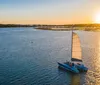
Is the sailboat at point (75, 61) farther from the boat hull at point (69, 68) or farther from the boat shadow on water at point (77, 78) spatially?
the boat shadow on water at point (77, 78)

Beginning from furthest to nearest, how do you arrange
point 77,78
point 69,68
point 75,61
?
point 75,61
point 69,68
point 77,78

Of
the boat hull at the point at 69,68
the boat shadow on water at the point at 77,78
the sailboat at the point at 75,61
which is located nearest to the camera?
the boat shadow on water at the point at 77,78

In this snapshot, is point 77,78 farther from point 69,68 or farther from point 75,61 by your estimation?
point 75,61

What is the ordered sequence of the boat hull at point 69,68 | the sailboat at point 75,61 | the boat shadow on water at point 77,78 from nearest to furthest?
the boat shadow on water at point 77,78, the boat hull at point 69,68, the sailboat at point 75,61

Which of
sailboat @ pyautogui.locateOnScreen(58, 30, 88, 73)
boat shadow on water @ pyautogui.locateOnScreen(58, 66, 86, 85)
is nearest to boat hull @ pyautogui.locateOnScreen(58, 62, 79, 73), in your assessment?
sailboat @ pyautogui.locateOnScreen(58, 30, 88, 73)

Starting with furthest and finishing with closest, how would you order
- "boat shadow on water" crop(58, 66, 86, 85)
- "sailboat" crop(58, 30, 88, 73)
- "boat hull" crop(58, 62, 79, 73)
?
"sailboat" crop(58, 30, 88, 73) → "boat hull" crop(58, 62, 79, 73) → "boat shadow on water" crop(58, 66, 86, 85)

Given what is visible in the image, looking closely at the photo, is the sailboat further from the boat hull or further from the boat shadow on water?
the boat shadow on water

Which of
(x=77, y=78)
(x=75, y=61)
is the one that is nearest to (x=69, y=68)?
(x=77, y=78)

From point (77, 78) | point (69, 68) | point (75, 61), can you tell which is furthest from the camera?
point (75, 61)

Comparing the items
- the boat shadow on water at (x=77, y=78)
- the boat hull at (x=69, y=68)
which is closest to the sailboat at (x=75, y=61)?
the boat hull at (x=69, y=68)

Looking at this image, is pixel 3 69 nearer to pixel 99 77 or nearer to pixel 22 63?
pixel 22 63

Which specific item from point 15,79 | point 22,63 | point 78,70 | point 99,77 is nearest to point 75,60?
point 78,70
